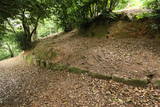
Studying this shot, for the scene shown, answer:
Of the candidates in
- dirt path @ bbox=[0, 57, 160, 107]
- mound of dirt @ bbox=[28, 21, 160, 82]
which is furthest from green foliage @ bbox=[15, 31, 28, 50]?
dirt path @ bbox=[0, 57, 160, 107]

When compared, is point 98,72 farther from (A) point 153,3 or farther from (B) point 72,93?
(A) point 153,3

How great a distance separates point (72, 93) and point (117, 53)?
83.0 inches

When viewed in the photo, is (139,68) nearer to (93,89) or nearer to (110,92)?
(110,92)

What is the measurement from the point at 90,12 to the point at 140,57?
11.2 ft

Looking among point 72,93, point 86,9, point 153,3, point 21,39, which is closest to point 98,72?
point 72,93

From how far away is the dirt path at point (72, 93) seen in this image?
313cm

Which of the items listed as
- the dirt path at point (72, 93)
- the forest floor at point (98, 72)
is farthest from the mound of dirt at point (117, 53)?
the dirt path at point (72, 93)

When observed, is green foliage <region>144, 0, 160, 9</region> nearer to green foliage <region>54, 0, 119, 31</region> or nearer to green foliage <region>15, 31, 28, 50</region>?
green foliage <region>54, 0, 119, 31</region>

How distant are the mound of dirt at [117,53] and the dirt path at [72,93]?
451 millimetres

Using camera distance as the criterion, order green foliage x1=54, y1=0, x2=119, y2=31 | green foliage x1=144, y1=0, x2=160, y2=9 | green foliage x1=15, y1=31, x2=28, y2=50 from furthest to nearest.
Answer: green foliage x1=15, y1=31, x2=28, y2=50
green foliage x1=54, y1=0, x2=119, y2=31
green foliage x1=144, y1=0, x2=160, y2=9

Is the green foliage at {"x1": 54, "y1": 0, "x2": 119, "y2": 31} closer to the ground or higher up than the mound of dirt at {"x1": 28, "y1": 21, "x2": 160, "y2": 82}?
higher up

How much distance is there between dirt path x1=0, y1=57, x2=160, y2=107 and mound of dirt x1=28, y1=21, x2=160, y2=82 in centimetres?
45

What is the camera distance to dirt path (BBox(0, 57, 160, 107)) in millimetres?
3127

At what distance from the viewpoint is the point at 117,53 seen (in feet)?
15.5
